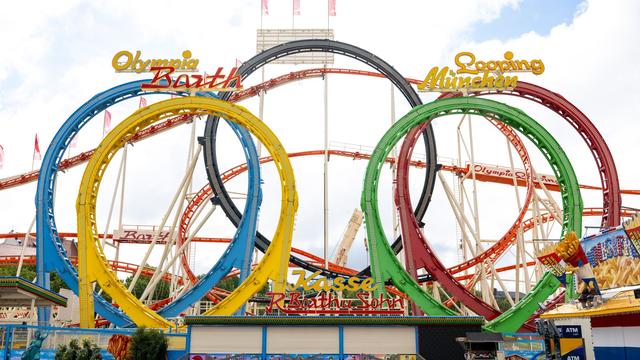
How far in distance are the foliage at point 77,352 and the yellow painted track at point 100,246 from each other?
3.64 m

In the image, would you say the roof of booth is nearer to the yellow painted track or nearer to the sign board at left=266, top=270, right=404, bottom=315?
the sign board at left=266, top=270, right=404, bottom=315

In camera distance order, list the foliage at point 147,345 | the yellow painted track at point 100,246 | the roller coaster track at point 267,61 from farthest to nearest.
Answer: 1. the roller coaster track at point 267,61
2. the yellow painted track at point 100,246
3. the foliage at point 147,345

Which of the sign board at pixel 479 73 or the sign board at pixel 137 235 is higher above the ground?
the sign board at pixel 479 73

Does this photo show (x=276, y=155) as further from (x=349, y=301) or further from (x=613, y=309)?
(x=613, y=309)

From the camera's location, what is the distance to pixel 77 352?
14.8m

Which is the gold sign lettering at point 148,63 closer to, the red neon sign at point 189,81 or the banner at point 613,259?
the red neon sign at point 189,81

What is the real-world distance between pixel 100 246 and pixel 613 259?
15848 millimetres

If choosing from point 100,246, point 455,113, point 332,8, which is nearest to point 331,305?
point 100,246

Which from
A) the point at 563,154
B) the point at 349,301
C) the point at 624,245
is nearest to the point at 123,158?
the point at 349,301

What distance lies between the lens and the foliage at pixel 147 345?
49.2 feet

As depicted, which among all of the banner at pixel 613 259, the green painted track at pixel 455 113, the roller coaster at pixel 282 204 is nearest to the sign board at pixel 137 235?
the roller coaster at pixel 282 204

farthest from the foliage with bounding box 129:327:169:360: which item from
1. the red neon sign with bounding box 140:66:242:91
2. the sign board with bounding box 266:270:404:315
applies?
the red neon sign with bounding box 140:66:242:91

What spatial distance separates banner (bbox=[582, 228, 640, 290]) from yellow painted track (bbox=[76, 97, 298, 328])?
31.0 feet

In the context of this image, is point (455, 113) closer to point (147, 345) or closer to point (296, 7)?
point (296, 7)
